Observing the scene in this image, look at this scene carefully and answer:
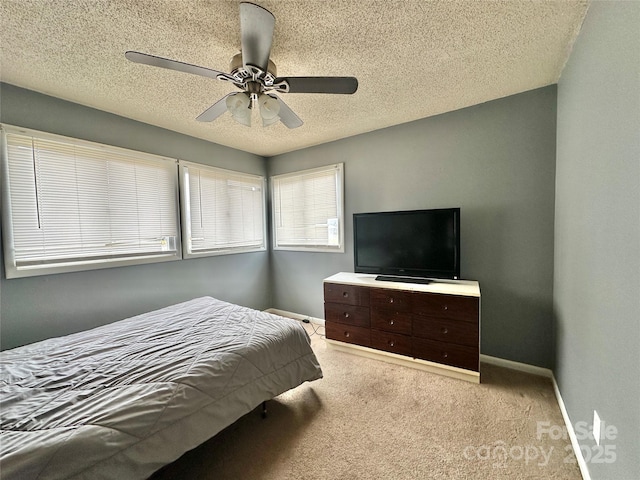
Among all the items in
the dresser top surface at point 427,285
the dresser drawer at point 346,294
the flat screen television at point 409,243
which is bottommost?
the dresser drawer at point 346,294

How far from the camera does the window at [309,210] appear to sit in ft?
10.7

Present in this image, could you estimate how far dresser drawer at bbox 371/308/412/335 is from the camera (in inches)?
92.1

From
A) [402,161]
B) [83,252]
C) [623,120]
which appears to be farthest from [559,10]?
[83,252]

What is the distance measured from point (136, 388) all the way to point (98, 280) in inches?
63.2

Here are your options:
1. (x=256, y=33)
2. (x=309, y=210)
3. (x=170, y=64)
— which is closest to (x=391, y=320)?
(x=309, y=210)

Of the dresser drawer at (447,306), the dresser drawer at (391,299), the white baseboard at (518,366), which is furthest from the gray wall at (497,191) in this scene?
the dresser drawer at (391,299)

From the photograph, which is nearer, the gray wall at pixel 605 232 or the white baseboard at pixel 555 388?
the gray wall at pixel 605 232

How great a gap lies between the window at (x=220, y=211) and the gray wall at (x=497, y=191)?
184 centimetres

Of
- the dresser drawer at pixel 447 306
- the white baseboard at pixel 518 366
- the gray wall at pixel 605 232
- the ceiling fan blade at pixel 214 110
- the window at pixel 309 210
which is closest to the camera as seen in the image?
the gray wall at pixel 605 232

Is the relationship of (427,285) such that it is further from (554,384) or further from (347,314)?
(554,384)

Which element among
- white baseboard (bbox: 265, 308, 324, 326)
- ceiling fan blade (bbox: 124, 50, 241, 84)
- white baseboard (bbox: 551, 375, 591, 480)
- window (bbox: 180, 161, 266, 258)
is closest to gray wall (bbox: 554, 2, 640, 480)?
white baseboard (bbox: 551, 375, 591, 480)

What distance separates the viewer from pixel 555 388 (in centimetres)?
195

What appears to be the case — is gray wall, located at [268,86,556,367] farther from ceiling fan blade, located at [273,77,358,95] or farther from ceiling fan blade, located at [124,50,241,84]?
ceiling fan blade, located at [124,50,241,84]

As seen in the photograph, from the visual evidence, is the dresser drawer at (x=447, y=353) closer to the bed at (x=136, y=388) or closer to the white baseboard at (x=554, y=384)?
the white baseboard at (x=554, y=384)
